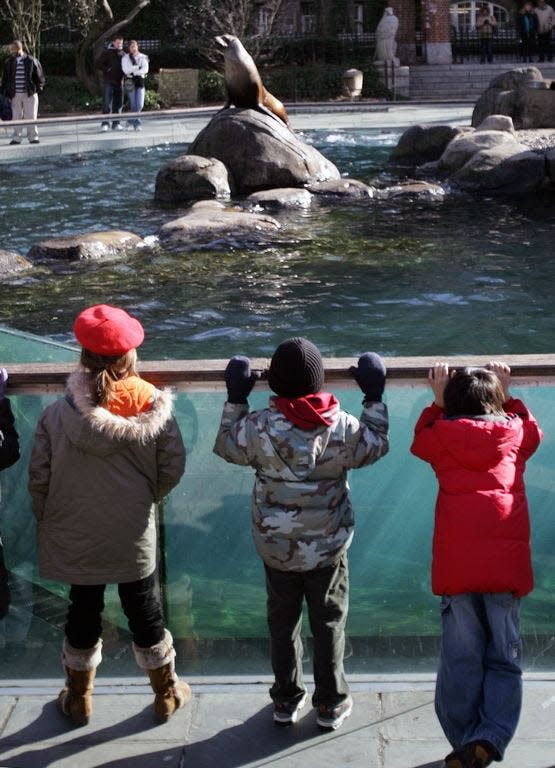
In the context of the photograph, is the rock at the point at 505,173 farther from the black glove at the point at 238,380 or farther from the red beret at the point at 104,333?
the red beret at the point at 104,333

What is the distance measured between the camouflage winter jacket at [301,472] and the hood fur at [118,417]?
219mm

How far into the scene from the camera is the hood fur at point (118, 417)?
3.75 metres

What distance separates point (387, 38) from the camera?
36.8m

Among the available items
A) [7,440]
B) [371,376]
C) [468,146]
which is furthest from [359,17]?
[7,440]

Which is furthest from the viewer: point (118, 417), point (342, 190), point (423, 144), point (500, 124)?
point (423, 144)

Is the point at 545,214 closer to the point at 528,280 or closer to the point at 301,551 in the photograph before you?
the point at 528,280

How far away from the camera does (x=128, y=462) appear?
386 cm

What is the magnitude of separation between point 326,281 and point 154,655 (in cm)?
951

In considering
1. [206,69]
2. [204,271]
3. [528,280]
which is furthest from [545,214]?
[206,69]

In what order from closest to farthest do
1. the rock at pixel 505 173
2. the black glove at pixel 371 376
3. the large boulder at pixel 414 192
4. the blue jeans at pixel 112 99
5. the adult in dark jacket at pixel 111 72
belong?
the black glove at pixel 371 376 → the large boulder at pixel 414 192 → the rock at pixel 505 173 → the adult in dark jacket at pixel 111 72 → the blue jeans at pixel 112 99

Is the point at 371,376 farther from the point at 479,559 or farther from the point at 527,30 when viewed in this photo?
the point at 527,30

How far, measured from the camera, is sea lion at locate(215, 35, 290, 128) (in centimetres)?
1902

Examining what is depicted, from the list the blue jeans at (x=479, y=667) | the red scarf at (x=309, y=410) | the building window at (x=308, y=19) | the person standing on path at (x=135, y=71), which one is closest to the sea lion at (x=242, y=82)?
the person standing on path at (x=135, y=71)

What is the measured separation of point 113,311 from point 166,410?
1.18ft
